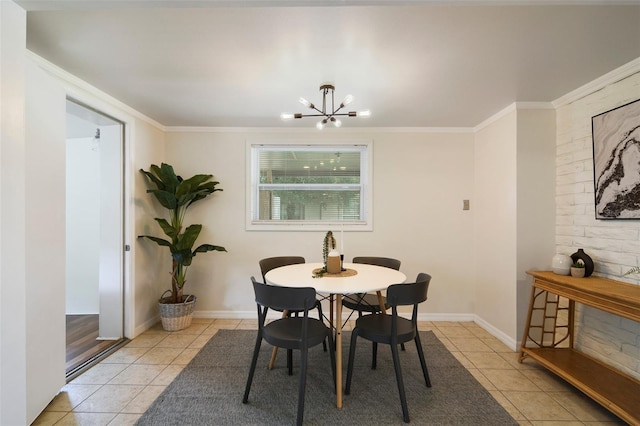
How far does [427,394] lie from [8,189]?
2.72m

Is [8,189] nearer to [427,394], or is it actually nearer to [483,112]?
[427,394]

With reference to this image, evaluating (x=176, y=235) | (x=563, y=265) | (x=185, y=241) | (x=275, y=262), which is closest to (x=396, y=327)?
(x=275, y=262)

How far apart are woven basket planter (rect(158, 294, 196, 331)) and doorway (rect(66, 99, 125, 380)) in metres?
0.38

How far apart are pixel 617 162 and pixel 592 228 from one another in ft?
1.83

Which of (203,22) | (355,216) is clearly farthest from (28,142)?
(355,216)

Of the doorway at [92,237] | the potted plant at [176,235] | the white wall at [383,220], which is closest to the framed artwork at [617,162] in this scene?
the white wall at [383,220]

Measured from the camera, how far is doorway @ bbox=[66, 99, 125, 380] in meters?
2.67

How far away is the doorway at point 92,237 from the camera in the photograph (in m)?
2.67

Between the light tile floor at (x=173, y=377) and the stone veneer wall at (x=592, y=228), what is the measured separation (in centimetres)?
46

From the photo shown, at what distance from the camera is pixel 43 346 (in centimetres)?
178

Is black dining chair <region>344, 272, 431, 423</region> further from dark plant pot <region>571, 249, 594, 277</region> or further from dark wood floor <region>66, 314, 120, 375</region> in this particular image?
dark wood floor <region>66, 314, 120, 375</region>

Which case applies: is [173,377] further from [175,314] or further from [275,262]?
[275,262]

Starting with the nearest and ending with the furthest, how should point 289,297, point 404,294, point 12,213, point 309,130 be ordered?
point 12,213 → point 289,297 → point 404,294 → point 309,130

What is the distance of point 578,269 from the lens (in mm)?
2158
